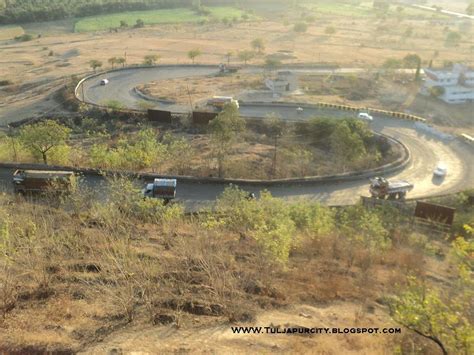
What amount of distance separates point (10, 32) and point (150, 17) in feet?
131

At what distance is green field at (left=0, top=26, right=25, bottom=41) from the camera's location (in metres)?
110

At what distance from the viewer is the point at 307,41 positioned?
114 metres

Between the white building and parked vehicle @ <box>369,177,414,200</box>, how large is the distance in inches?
1595

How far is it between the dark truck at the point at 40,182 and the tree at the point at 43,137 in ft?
15.4

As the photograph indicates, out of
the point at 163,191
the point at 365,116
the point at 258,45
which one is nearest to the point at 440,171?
the point at 365,116

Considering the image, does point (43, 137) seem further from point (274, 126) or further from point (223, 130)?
point (274, 126)

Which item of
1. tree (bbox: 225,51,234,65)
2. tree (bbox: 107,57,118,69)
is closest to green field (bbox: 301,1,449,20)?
tree (bbox: 225,51,234,65)

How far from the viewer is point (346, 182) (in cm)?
3872

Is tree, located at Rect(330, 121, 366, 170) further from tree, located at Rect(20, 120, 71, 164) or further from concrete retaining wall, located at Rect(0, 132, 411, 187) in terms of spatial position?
tree, located at Rect(20, 120, 71, 164)

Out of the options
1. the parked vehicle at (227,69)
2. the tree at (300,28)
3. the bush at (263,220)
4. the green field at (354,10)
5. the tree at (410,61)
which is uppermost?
the green field at (354,10)

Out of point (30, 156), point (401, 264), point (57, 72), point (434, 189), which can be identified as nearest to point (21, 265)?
point (401, 264)

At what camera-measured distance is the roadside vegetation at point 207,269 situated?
15961 mm

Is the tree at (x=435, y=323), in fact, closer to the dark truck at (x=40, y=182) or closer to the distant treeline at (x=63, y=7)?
the dark truck at (x=40, y=182)

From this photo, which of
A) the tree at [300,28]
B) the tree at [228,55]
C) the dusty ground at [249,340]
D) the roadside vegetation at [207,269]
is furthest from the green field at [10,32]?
the dusty ground at [249,340]
